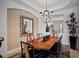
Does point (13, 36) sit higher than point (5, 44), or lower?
higher

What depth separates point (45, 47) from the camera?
2.13 metres

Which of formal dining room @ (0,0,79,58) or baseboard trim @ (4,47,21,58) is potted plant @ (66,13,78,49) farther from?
baseboard trim @ (4,47,21,58)

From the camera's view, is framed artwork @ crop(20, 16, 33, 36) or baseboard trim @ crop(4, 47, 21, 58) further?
framed artwork @ crop(20, 16, 33, 36)

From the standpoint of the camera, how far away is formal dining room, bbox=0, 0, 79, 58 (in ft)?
6.45

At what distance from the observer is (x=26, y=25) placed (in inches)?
84.2

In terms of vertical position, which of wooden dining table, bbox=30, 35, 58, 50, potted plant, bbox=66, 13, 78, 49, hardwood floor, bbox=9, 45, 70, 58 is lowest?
hardwood floor, bbox=9, 45, 70, 58

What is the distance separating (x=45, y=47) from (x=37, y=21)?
0.65m

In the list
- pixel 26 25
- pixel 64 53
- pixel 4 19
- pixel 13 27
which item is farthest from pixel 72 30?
pixel 4 19

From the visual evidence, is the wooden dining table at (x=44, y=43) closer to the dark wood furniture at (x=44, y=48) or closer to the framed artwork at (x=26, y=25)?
the dark wood furniture at (x=44, y=48)

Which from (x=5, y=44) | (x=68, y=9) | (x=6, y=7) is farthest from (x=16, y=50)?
(x=68, y=9)

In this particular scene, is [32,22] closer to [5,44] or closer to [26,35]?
[26,35]

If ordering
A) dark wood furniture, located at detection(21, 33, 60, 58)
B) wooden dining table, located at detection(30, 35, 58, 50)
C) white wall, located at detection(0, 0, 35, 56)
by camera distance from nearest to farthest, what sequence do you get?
white wall, located at detection(0, 0, 35, 56)
dark wood furniture, located at detection(21, 33, 60, 58)
wooden dining table, located at detection(30, 35, 58, 50)

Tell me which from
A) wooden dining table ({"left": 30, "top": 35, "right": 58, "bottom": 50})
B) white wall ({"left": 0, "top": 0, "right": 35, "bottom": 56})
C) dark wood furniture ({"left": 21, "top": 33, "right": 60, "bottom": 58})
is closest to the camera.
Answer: white wall ({"left": 0, "top": 0, "right": 35, "bottom": 56})

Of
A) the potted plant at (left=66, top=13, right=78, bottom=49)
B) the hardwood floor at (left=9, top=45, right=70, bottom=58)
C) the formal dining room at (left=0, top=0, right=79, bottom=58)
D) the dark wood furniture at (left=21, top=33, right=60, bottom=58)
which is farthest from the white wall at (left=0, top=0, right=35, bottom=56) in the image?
the potted plant at (left=66, top=13, right=78, bottom=49)
